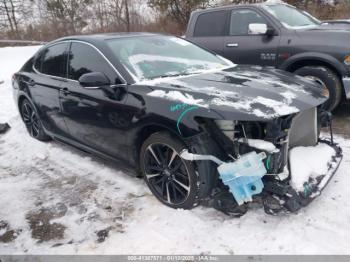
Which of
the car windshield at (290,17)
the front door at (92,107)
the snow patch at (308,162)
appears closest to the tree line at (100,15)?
the car windshield at (290,17)

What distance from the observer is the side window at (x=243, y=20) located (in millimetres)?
5855

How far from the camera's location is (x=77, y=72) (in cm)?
394

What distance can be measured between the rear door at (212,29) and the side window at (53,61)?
115 inches

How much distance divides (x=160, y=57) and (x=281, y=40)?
261 cm

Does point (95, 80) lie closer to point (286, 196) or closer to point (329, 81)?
point (286, 196)

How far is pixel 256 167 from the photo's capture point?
2693 mm

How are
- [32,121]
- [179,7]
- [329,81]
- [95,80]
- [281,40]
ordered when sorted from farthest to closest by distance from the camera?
[179,7]
[281,40]
[32,121]
[329,81]
[95,80]

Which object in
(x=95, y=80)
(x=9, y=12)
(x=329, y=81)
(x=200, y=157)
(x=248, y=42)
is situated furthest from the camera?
(x=9, y=12)

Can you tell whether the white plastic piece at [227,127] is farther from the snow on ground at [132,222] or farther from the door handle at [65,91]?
the door handle at [65,91]

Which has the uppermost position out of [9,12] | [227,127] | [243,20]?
[243,20]

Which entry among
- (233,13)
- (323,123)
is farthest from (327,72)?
(233,13)

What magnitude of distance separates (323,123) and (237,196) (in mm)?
1451

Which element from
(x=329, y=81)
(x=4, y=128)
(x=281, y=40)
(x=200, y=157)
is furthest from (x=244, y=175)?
(x=4, y=128)

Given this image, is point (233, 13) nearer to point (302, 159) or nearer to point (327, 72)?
point (327, 72)
